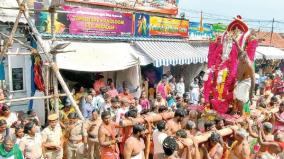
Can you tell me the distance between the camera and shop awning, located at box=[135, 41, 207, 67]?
12367 mm

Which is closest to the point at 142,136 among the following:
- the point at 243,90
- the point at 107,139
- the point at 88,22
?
the point at 107,139

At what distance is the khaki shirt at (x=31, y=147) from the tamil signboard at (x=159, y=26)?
7.39 meters

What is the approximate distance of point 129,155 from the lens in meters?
5.27

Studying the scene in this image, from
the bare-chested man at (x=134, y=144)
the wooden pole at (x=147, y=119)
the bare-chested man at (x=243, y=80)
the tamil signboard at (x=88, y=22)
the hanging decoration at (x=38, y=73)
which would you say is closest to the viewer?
the bare-chested man at (x=134, y=144)

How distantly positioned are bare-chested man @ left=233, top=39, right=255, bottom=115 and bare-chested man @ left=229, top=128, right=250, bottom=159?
1.79 metres

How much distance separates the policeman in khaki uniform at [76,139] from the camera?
6.60 meters

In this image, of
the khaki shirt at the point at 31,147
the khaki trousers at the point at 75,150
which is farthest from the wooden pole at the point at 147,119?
the khaki shirt at the point at 31,147

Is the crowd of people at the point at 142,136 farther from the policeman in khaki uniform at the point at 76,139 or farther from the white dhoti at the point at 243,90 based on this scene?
the white dhoti at the point at 243,90

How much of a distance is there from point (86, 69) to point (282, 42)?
20244 mm

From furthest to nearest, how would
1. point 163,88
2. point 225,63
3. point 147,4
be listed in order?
point 147,4 < point 163,88 < point 225,63

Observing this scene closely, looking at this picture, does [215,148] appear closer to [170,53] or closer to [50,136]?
[50,136]

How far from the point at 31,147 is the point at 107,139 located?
1183 millimetres

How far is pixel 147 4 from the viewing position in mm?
16734

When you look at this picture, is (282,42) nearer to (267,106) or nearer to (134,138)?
(267,106)
